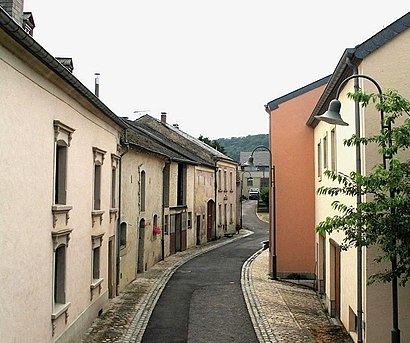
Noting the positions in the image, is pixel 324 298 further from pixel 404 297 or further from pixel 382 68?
pixel 382 68

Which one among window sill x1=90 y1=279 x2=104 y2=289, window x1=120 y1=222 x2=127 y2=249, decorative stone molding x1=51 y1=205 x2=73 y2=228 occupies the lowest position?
window sill x1=90 y1=279 x2=104 y2=289

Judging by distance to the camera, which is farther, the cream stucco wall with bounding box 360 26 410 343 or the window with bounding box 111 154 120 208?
the window with bounding box 111 154 120 208

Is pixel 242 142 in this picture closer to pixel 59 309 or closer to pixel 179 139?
pixel 179 139

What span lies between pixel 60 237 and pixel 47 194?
49.5 inches

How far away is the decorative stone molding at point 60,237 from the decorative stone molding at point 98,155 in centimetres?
332

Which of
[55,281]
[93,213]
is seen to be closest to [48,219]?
[55,281]

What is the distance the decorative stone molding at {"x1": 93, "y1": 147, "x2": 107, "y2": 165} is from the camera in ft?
47.9

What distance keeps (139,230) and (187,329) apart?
1027cm

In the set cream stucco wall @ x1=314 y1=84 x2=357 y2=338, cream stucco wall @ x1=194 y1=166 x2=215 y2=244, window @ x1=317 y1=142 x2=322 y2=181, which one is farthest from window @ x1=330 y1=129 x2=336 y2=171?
cream stucco wall @ x1=194 y1=166 x2=215 y2=244

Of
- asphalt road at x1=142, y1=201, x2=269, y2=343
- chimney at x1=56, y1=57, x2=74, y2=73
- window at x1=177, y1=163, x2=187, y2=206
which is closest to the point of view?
asphalt road at x1=142, y1=201, x2=269, y2=343

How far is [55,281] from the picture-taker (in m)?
11.5

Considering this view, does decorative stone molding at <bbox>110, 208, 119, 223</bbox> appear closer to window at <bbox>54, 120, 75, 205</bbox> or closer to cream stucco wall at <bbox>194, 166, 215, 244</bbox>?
window at <bbox>54, 120, 75, 205</bbox>

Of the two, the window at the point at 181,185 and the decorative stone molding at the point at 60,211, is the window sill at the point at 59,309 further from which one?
the window at the point at 181,185

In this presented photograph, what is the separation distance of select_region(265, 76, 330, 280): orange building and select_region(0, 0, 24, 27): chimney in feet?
43.9
